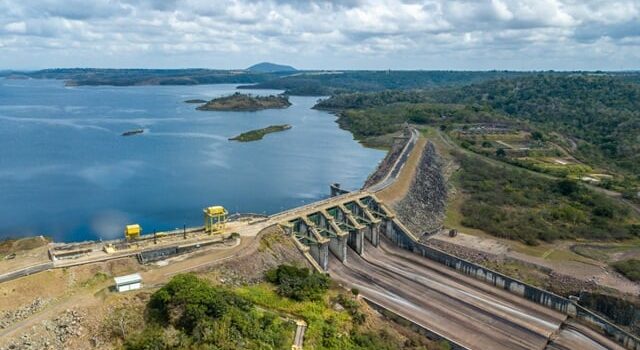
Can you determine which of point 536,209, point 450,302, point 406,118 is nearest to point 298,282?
point 450,302

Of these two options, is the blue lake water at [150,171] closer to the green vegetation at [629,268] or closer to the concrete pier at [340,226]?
the concrete pier at [340,226]

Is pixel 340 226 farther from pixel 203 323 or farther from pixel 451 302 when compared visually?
pixel 203 323

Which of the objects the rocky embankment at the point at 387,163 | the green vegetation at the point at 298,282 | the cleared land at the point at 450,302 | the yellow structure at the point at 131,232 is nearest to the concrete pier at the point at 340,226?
the cleared land at the point at 450,302

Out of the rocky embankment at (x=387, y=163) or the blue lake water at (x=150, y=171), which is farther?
the rocky embankment at (x=387, y=163)

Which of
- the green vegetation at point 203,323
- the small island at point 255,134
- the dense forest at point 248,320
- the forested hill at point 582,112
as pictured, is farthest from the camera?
the small island at point 255,134

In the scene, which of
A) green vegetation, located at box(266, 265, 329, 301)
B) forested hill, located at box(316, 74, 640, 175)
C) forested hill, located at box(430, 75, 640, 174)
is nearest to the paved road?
green vegetation, located at box(266, 265, 329, 301)

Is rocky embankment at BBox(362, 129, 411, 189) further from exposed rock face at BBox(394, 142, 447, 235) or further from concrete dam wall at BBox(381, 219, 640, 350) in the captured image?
concrete dam wall at BBox(381, 219, 640, 350)

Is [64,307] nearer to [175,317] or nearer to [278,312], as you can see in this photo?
[175,317]

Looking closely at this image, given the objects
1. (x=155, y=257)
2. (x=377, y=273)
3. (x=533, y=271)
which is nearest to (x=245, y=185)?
Answer: (x=377, y=273)
